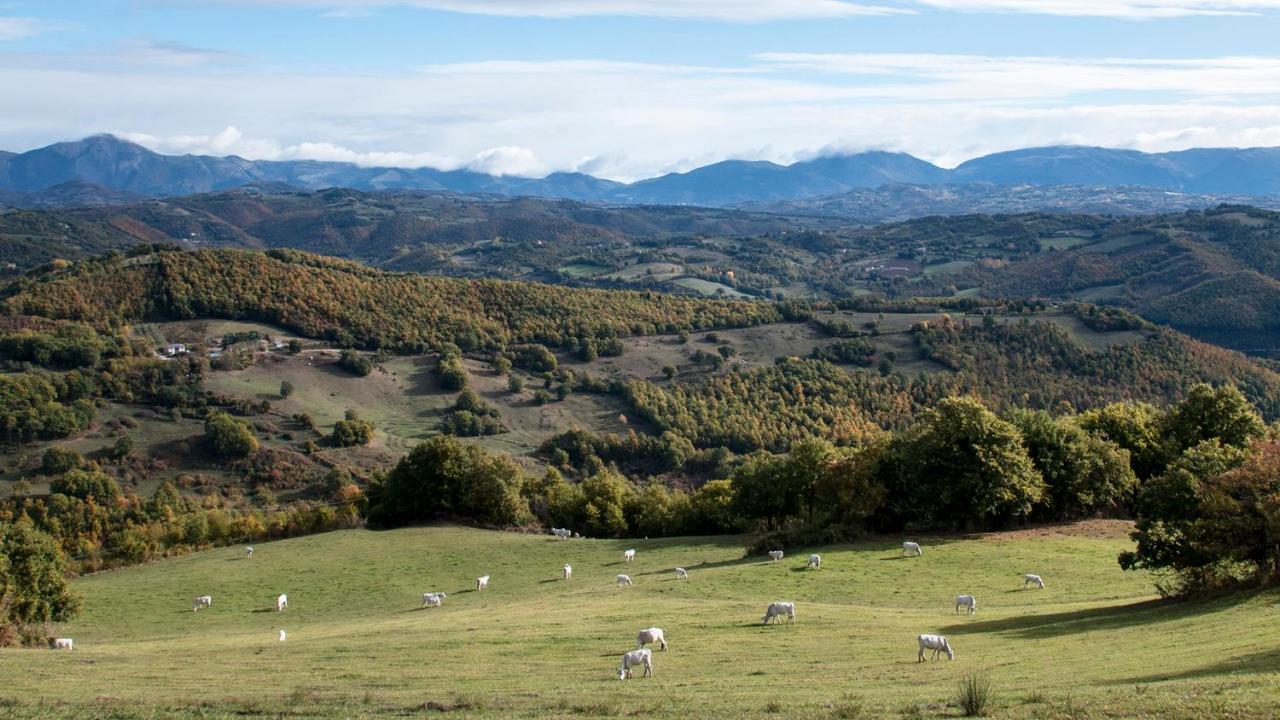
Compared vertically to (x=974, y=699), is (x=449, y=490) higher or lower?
lower

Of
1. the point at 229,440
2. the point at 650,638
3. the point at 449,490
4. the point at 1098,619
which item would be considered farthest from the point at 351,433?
the point at 1098,619

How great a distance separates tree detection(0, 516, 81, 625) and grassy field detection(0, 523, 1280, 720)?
1.83m

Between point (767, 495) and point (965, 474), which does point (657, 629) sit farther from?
point (767, 495)

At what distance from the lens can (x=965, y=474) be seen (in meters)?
63.4

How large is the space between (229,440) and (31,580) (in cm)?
9332

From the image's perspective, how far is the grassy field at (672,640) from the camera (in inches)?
980

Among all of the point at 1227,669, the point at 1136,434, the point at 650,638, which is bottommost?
the point at 1136,434

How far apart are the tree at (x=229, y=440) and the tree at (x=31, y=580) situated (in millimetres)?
90071

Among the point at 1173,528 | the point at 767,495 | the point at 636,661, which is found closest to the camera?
the point at 636,661

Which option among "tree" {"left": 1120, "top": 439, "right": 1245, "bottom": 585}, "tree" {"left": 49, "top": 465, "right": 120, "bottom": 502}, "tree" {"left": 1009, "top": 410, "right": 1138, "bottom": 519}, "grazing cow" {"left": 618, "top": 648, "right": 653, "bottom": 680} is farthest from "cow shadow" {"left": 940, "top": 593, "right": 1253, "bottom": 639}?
"tree" {"left": 49, "top": 465, "right": 120, "bottom": 502}

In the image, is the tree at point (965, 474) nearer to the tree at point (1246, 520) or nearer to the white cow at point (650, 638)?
the tree at point (1246, 520)

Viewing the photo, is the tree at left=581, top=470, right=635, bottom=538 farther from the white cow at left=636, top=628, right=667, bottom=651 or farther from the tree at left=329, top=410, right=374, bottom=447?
the tree at left=329, top=410, right=374, bottom=447

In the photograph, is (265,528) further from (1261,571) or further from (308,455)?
(1261,571)

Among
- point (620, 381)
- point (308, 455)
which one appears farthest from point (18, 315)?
point (620, 381)
